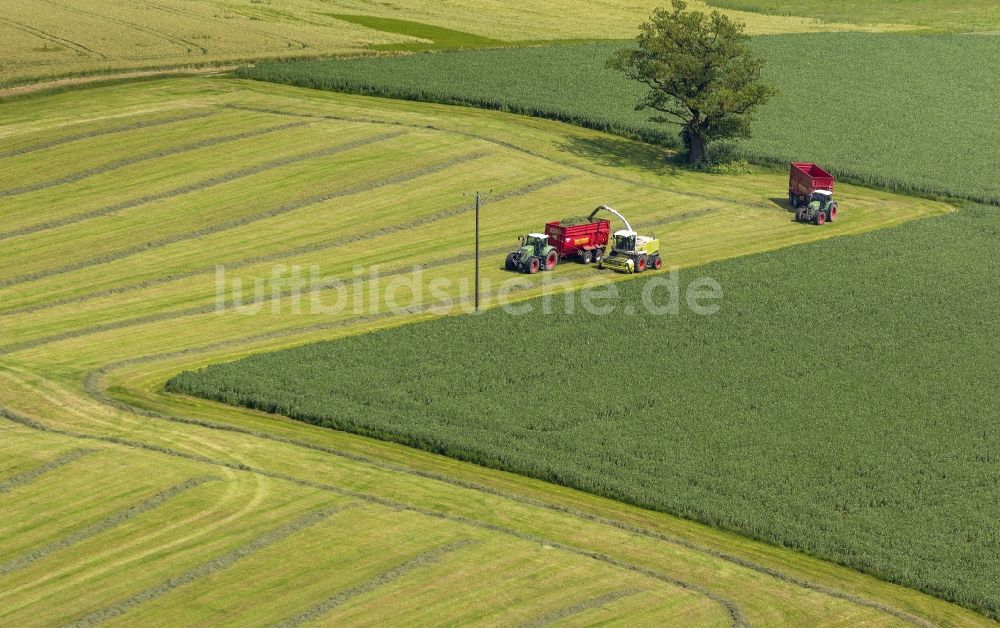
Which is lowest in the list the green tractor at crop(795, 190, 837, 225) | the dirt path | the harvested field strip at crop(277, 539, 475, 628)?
the harvested field strip at crop(277, 539, 475, 628)

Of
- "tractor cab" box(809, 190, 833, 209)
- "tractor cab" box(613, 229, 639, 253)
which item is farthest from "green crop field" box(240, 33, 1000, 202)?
"tractor cab" box(613, 229, 639, 253)

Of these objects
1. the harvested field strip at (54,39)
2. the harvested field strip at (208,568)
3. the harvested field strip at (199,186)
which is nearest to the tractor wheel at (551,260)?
the harvested field strip at (199,186)

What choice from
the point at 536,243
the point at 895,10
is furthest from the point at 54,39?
the point at 895,10

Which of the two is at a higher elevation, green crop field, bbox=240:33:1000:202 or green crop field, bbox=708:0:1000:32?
green crop field, bbox=708:0:1000:32

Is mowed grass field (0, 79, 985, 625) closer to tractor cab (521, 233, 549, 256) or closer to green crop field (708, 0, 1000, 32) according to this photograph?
tractor cab (521, 233, 549, 256)

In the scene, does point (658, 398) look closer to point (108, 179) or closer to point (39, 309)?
point (39, 309)

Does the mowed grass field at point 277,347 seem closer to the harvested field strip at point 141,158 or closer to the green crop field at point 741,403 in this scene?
the harvested field strip at point 141,158
